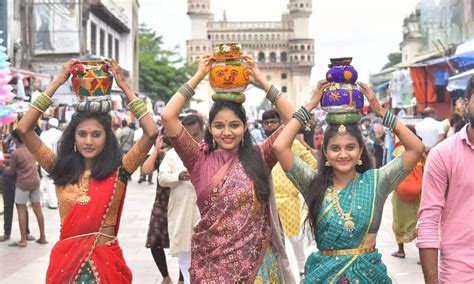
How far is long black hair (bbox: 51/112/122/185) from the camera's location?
14.0 feet

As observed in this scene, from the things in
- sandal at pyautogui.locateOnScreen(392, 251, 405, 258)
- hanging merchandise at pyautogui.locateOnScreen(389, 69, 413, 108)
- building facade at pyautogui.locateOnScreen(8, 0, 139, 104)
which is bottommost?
sandal at pyautogui.locateOnScreen(392, 251, 405, 258)

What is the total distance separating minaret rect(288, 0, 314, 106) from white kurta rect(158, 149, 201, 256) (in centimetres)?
9562

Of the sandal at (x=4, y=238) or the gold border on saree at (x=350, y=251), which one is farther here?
the sandal at (x=4, y=238)

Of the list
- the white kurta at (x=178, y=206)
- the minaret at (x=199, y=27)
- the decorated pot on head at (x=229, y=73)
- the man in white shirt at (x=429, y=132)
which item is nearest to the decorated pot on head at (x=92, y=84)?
the decorated pot on head at (x=229, y=73)

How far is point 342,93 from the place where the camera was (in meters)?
3.85

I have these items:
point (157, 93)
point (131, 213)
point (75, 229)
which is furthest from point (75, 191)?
point (157, 93)

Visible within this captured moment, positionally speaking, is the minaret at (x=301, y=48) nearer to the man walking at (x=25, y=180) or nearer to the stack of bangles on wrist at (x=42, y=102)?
the man walking at (x=25, y=180)

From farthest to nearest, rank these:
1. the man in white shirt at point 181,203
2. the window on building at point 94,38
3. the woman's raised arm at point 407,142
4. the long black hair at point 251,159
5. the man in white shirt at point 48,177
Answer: the window on building at point 94,38, the man in white shirt at point 48,177, the man in white shirt at point 181,203, the long black hair at point 251,159, the woman's raised arm at point 407,142

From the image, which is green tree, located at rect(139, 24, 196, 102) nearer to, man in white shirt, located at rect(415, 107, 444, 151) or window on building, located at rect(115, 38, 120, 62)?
window on building, located at rect(115, 38, 120, 62)

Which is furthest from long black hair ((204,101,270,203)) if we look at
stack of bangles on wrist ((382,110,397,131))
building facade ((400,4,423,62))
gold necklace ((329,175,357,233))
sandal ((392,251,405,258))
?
building facade ((400,4,423,62))

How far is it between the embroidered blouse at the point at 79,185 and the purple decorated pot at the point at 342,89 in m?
1.10

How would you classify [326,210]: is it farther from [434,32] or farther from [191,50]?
[191,50]

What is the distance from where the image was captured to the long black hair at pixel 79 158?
4.25 metres

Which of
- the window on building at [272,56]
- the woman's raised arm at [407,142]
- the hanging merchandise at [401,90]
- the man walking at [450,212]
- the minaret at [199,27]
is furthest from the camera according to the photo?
the window on building at [272,56]
